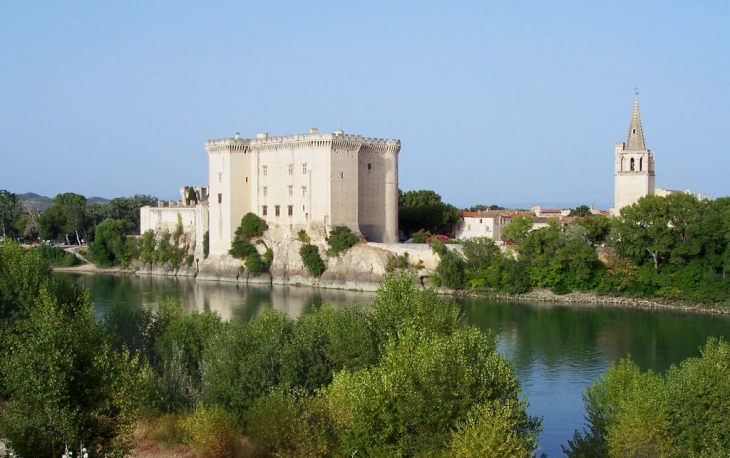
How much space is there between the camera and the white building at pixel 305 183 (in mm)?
41562

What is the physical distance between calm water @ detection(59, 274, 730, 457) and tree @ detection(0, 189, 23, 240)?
19051 millimetres

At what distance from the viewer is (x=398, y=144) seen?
44312mm

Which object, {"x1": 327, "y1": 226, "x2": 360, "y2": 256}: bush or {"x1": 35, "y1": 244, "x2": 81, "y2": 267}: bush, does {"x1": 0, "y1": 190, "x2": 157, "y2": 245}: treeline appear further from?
{"x1": 327, "y1": 226, "x2": 360, "y2": 256}: bush

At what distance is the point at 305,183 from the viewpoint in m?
42.2

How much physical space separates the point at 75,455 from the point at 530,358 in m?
14.5

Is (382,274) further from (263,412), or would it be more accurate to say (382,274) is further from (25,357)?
(25,357)

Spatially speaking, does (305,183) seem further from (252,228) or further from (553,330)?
(553,330)

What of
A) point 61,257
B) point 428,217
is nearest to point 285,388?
point 428,217

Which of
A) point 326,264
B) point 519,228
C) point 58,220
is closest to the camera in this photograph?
point 519,228

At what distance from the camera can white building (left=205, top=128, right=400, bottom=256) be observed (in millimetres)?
41562

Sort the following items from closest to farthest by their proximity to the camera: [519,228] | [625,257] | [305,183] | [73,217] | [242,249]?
[625,257] < [519,228] < [305,183] < [242,249] < [73,217]

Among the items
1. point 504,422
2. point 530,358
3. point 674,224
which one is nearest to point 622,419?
point 504,422

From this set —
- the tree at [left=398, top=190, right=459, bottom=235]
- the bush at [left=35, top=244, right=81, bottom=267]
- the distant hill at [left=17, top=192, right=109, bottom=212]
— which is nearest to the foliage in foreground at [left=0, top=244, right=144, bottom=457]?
the tree at [left=398, top=190, right=459, bottom=235]

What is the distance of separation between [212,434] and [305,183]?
28415 mm
